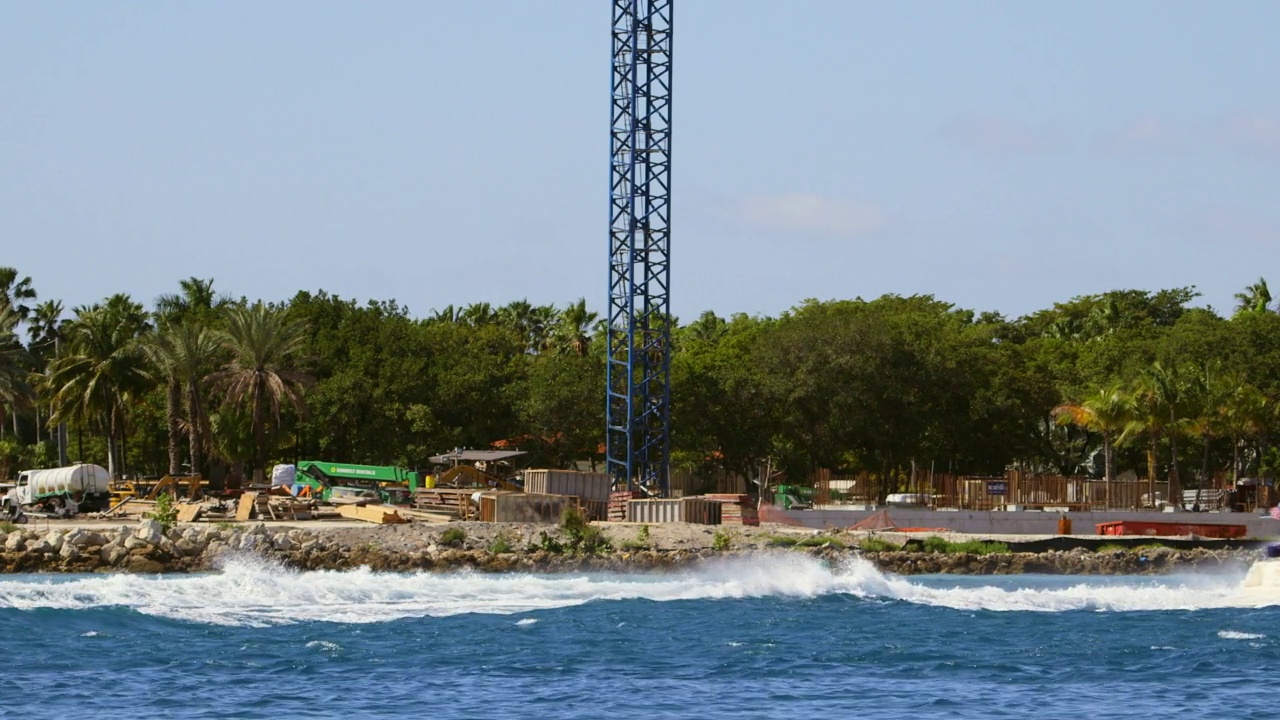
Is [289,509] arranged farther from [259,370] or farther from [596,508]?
[259,370]

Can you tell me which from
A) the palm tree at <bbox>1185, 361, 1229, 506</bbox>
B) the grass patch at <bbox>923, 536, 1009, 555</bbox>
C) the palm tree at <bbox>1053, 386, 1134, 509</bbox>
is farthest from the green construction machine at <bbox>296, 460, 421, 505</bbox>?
the palm tree at <bbox>1185, 361, 1229, 506</bbox>

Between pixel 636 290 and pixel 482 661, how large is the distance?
40698mm

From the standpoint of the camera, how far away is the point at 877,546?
49.9 metres

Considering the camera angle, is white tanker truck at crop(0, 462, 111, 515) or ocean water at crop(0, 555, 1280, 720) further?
white tanker truck at crop(0, 462, 111, 515)

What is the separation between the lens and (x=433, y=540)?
164ft

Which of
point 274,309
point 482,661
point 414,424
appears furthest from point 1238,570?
point 274,309

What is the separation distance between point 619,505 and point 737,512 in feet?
16.9

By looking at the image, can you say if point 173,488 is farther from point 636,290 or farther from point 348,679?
point 348,679

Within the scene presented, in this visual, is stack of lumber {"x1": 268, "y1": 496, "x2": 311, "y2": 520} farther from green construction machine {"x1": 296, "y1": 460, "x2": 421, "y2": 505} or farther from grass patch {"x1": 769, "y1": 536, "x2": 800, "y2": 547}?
grass patch {"x1": 769, "y1": 536, "x2": 800, "y2": 547}

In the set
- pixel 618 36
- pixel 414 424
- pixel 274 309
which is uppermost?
pixel 618 36

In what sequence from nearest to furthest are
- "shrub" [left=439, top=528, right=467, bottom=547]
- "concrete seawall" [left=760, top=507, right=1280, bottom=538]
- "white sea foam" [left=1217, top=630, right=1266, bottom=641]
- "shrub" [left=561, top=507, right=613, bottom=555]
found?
"white sea foam" [left=1217, top=630, right=1266, bottom=641] < "shrub" [left=561, top=507, right=613, bottom=555] < "shrub" [left=439, top=528, right=467, bottom=547] < "concrete seawall" [left=760, top=507, right=1280, bottom=538]

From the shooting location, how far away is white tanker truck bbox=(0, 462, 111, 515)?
2356 inches

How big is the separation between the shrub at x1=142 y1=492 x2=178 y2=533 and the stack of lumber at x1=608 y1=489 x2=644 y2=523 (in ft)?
49.1

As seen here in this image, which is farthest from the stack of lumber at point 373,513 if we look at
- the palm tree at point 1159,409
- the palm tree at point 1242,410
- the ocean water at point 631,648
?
the palm tree at point 1242,410
